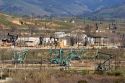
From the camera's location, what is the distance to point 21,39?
278 feet

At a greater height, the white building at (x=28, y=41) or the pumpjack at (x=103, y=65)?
the white building at (x=28, y=41)

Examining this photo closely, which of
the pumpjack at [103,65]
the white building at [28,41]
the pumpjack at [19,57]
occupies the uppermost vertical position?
the white building at [28,41]

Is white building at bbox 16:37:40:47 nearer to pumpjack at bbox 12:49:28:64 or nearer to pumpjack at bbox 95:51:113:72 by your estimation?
pumpjack at bbox 12:49:28:64

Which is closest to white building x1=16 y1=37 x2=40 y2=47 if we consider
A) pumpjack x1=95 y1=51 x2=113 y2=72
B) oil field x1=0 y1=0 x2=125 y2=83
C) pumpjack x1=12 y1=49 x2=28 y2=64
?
oil field x1=0 y1=0 x2=125 y2=83

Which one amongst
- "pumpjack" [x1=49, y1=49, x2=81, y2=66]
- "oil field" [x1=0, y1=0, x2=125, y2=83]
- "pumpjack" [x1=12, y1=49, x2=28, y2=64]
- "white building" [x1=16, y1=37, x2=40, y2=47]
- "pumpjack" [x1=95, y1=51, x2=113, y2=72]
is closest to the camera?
"oil field" [x1=0, y1=0, x2=125, y2=83]

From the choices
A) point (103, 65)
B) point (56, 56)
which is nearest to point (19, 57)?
point (56, 56)

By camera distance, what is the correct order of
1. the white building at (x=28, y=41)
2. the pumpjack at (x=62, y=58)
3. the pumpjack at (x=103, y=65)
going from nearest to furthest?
the pumpjack at (x=103, y=65), the pumpjack at (x=62, y=58), the white building at (x=28, y=41)

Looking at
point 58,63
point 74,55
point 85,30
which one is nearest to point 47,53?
point 74,55

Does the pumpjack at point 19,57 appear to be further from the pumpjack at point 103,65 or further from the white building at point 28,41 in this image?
the white building at point 28,41

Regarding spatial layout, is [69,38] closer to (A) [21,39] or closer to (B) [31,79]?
(A) [21,39]

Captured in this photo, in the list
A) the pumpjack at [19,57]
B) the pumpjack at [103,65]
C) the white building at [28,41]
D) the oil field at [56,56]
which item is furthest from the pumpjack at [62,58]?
the white building at [28,41]

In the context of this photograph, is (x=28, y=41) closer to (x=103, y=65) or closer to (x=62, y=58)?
(x=62, y=58)

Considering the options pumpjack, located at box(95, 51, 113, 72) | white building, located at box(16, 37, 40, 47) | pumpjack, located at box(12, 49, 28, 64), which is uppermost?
white building, located at box(16, 37, 40, 47)

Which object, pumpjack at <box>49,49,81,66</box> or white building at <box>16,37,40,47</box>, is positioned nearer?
pumpjack at <box>49,49,81,66</box>
